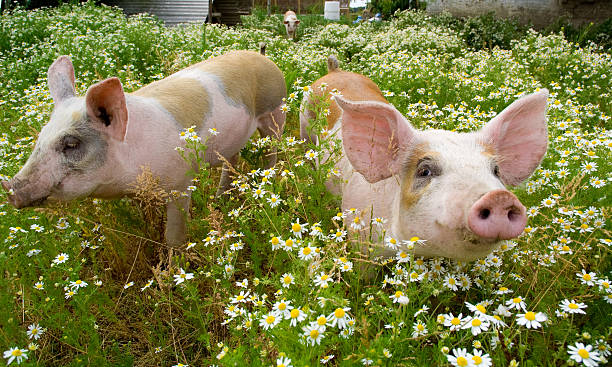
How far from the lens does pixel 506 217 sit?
1467mm

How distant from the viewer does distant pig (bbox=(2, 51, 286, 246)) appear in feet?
7.23

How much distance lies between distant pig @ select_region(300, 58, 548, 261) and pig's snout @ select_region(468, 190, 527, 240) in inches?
0.8

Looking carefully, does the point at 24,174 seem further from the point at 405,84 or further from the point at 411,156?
the point at 405,84

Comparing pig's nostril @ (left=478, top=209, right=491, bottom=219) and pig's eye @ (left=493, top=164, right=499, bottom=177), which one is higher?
pig's nostril @ (left=478, top=209, right=491, bottom=219)

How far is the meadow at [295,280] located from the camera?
1460 millimetres

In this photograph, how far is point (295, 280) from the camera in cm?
154

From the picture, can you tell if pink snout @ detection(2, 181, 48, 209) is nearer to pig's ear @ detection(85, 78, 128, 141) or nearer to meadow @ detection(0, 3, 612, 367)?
meadow @ detection(0, 3, 612, 367)

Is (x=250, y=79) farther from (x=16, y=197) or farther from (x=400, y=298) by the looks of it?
(x=400, y=298)

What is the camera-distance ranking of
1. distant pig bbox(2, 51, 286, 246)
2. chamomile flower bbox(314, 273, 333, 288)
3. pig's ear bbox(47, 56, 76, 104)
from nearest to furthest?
1. chamomile flower bbox(314, 273, 333, 288)
2. distant pig bbox(2, 51, 286, 246)
3. pig's ear bbox(47, 56, 76, 104)

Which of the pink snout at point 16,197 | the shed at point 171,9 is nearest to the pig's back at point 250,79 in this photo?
the pink snout at point 16,197

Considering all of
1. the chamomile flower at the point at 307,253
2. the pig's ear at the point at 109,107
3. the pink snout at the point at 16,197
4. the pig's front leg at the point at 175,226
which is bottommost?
the pig's front leg at the point at 175,226

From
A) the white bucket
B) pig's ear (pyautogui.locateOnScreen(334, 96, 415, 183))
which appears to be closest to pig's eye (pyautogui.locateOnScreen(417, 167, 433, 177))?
pig's ear (pyautogui.locateOnScreen(334, 96, 415, 183))

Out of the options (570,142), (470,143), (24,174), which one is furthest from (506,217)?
(24,174)

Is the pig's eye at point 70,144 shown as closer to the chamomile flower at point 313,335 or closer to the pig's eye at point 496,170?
the chamomile flower at point 313,335
